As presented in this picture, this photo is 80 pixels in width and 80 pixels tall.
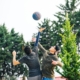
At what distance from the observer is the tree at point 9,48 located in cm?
3283

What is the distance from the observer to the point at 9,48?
110 feet

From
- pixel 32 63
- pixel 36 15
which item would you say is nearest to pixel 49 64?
pixel 32 63

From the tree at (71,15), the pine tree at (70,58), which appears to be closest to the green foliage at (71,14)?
the tree at (71,15)

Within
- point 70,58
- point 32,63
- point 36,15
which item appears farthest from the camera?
point 70,58

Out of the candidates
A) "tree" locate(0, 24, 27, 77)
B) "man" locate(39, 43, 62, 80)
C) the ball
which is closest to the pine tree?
the ball

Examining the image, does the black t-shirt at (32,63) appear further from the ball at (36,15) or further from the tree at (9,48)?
the tree at (9,48)

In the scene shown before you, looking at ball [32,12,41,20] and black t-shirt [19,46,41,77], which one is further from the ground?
ball [32,12,41,20]

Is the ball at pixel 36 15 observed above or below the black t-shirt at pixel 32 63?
above

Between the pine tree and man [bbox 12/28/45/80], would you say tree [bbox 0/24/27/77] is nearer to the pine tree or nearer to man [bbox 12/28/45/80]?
the pine tree

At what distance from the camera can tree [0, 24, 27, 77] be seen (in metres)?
32.8

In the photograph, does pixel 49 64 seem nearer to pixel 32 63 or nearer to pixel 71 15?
pixel 32 63

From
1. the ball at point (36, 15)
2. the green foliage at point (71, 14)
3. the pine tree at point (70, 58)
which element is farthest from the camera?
Answer: the green foliage at point (71, 14)

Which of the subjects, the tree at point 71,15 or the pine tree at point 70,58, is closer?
the pine tree at point 70,58

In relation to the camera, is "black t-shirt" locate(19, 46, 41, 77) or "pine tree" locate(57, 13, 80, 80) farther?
"pine tree" locate(57, 13, 80, 80)
